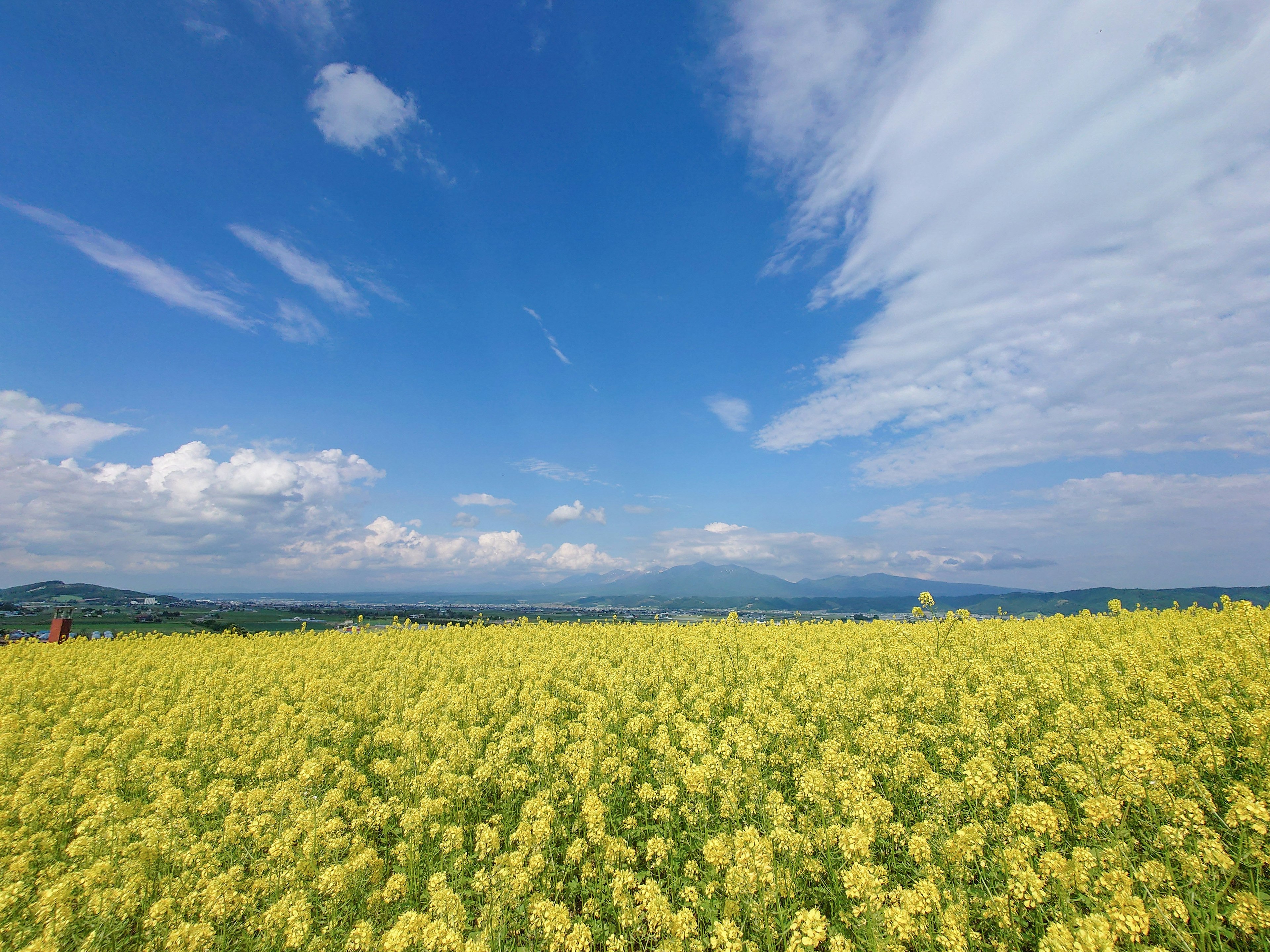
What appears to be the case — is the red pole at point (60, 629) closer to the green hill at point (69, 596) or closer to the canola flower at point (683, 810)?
the canola flower at point (683, 810)

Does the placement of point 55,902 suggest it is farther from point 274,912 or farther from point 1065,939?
point 1065,939

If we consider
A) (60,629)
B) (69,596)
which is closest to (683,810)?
(60,629)

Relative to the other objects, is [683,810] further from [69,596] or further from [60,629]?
[69,596]

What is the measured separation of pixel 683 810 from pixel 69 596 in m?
257

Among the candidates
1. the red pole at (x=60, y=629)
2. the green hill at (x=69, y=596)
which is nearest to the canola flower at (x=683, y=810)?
the red pole at (x=60, y=629)

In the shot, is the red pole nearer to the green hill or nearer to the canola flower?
the canola flower

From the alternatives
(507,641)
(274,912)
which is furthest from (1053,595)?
(274,912)

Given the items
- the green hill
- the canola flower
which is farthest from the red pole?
the green hill

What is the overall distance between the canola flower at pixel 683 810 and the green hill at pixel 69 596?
175938 millimetres

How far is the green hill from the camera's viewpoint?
457ft

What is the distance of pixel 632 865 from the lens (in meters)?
6.71

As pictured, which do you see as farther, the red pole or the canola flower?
the red pole

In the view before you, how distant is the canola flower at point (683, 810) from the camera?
4879 mm

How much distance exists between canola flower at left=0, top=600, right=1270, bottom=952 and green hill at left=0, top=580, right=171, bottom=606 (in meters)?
176
